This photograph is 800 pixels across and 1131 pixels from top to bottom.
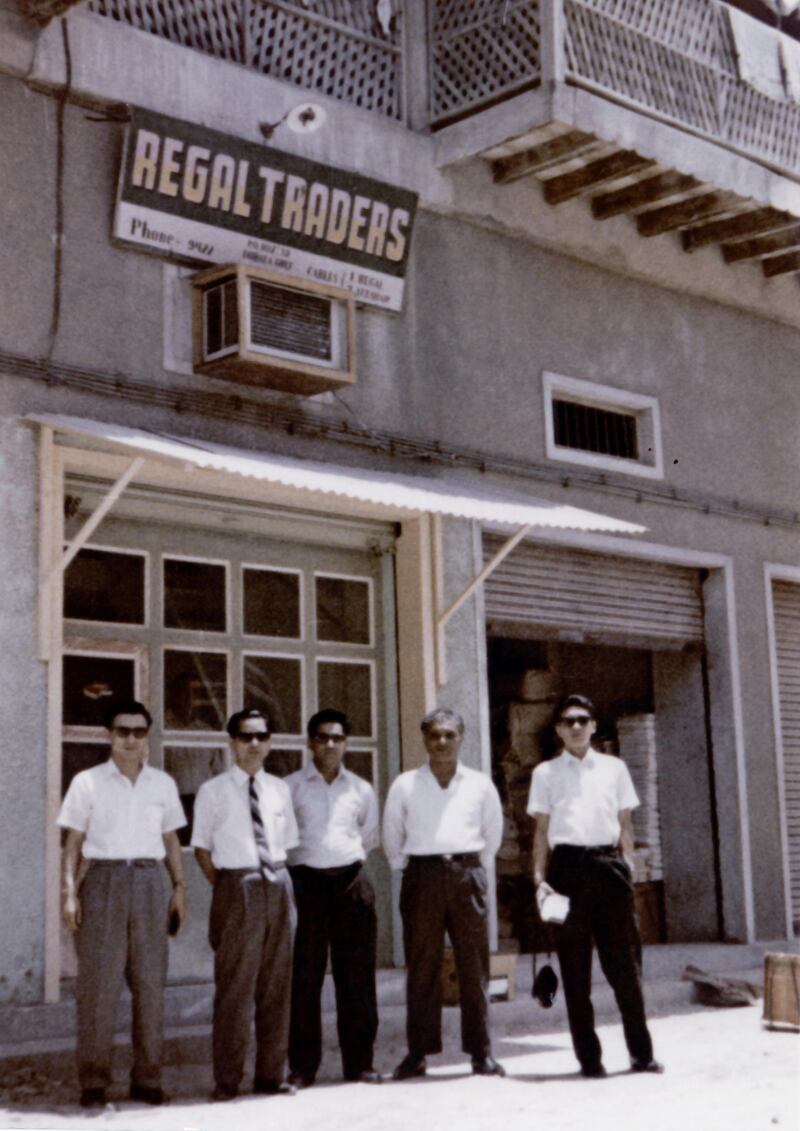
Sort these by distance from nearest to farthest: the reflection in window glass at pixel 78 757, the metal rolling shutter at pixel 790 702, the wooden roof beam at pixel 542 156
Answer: the reflection in window glass at pixel 78 757 → the wooden roof beam at pixel 542 156 → the metal rolling shutter at pixel 790 702

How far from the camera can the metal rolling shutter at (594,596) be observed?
11586 mm

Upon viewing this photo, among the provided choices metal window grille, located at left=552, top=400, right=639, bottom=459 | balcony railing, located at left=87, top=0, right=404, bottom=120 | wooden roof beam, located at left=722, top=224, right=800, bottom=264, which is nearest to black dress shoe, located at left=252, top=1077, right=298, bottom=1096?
metal window grille, located at left=552, top=400, right=639, bottom=459

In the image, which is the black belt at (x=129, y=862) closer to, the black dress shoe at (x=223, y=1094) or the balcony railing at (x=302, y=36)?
the black dress shoe at (x=223, y=1094)

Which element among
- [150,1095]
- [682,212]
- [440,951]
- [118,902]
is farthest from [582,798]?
[682,212]

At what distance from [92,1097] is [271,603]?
3.89m

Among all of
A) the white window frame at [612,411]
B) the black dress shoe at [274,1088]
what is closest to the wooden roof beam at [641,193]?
the white window frame at [612,411]

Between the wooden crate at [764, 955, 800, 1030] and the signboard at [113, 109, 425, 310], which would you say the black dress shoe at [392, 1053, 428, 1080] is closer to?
the wooden crate at [764, 955, 800, 1030]

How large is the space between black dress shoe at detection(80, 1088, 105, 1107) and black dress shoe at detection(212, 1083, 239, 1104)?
0.52 metres

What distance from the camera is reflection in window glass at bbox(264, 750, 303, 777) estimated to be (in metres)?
10.2

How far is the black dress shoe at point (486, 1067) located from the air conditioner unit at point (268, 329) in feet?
13.4

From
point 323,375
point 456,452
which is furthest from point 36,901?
point 456,452

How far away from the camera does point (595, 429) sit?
12445 mm

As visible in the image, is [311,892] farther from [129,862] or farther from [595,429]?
[595,429]

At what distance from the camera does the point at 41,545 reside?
8.63 metres
